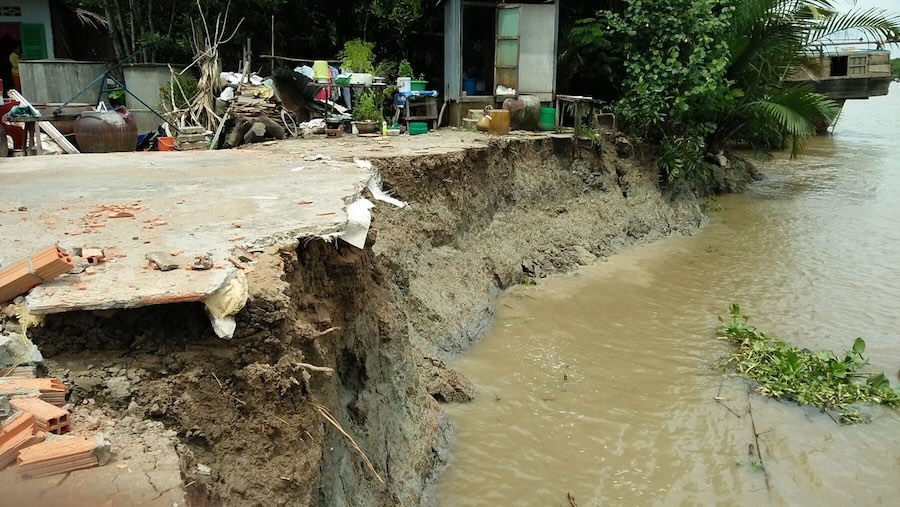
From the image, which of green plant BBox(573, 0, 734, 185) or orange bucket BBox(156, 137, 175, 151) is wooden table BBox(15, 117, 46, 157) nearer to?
orange bucket BBox(156, 137, 175, 151)

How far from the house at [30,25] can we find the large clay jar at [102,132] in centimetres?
530

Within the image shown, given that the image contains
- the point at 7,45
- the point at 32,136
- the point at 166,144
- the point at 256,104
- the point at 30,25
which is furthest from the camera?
the point at 7,45

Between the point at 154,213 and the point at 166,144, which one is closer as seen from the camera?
the point at 154,213

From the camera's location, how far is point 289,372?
2.86 m

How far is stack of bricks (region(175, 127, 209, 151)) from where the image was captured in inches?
347

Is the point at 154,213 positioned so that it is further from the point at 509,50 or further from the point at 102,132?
the point at 509,50

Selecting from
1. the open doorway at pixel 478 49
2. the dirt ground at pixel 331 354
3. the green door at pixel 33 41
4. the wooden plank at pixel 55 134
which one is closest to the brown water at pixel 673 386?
the dirt ground at pixel 331 354

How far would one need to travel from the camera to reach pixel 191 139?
8.84 metres

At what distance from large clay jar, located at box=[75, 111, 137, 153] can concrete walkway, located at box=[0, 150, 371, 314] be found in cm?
194

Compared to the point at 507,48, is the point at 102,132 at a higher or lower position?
lower

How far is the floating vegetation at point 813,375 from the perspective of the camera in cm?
582

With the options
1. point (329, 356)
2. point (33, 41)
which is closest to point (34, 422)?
point (329, 356)

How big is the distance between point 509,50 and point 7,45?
9720mm

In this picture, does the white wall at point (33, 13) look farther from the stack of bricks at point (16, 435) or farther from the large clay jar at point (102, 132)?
the stack of bricks at point (16, 435)
